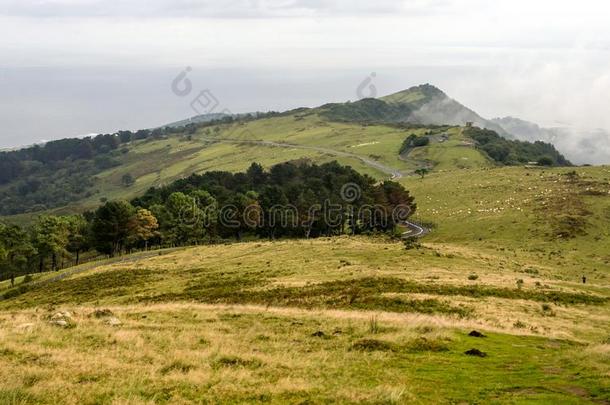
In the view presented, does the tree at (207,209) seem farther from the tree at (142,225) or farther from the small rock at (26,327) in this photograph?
the small rock at (26,327)

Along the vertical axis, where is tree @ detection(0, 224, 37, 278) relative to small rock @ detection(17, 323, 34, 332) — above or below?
below

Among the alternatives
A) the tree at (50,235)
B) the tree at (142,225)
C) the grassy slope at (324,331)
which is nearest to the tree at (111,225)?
the tree at (142,225)

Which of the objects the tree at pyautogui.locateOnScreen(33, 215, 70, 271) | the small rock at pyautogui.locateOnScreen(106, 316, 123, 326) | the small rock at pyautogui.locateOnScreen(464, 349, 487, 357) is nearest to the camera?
the small rock at pyautogui.locateOnScreen(464, 349, 487, 357)

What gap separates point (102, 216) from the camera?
351ft

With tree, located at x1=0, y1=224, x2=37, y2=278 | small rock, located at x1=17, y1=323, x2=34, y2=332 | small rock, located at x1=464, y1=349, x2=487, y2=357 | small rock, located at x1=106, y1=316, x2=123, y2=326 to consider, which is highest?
small rock, located at x1=17, y1=323, x2=34, y2=332

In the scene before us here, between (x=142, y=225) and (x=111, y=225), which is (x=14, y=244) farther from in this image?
(x=142, y=225)

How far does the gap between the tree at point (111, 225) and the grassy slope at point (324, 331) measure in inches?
1242

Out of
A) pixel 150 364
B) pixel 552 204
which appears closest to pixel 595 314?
pixel 150 364

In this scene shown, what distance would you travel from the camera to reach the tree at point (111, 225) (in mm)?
106500

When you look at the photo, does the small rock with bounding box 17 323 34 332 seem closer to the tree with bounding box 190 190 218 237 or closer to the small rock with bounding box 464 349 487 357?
the small rock with bounding box 464 349 487 357

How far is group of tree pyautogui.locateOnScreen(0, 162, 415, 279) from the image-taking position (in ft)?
350

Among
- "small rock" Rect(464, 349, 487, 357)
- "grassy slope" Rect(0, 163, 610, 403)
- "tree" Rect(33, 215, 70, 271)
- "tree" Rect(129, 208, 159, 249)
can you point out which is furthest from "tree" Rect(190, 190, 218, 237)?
"small rock" Rect(464, 349, 487, 357)

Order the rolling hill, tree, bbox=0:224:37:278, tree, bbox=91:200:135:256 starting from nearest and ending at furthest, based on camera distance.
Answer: the rolling hill, tree, bbox=0:224:37:278, tree, bbox=91:200:135:256

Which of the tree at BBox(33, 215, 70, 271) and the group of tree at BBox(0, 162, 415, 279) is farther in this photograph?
the group of tree at BBox(0, 162, 415, 279)
